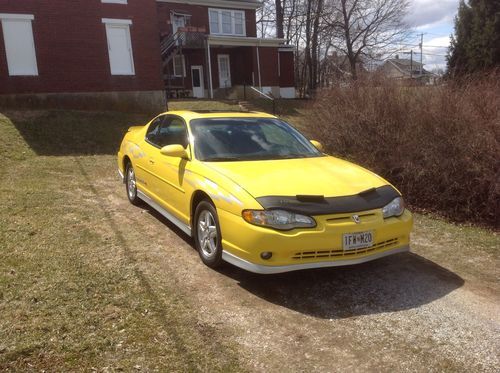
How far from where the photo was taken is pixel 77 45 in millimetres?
17594

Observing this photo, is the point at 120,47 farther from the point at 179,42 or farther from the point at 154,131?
the point at 154,131

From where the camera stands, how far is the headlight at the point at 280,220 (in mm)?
3932

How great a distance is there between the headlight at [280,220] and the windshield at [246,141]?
119 centimetres

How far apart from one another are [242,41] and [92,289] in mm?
26634

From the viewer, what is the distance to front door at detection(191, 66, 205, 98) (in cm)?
2989

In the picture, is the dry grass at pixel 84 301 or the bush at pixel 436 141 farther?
the bush at pixel 436 141

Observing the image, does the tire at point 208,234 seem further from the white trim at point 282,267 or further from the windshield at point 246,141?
the windshield at point 246,141

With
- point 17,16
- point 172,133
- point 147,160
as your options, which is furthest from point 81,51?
point 172,133

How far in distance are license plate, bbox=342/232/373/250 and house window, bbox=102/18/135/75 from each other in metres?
16.5

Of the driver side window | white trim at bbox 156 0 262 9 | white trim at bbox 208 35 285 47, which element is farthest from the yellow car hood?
white trim at bbox 156 0 262 9

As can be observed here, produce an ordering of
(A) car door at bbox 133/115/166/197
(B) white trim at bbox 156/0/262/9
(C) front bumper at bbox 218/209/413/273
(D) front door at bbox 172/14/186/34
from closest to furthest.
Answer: (C) front bumper at bbox 218/209/413/273 → (A) car door at bbox 133/115/166/197 → (D) front door at bbox 172/14/186/34 → (B) white trim at bbox 156/0/262/9

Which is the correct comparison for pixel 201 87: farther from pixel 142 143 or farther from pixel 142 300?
pixel 142 300

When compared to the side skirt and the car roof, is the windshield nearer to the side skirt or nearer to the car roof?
the car roof

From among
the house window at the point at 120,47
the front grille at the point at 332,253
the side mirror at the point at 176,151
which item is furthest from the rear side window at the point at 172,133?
the house window at the point at 120,47
